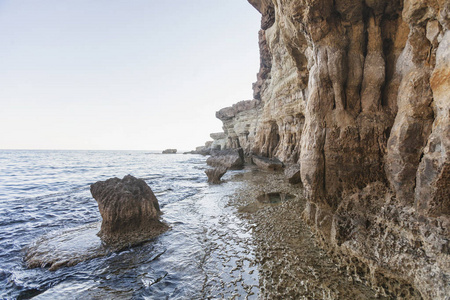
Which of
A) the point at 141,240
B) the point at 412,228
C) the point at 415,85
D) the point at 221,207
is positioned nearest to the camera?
the point at 412,228

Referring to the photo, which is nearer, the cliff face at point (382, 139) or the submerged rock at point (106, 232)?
the cliff face at point (382, 139)

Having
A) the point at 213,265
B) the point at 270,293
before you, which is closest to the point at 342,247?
the point at 270,293

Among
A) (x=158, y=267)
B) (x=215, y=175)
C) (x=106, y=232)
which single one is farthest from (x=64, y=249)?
(x=215, y=175)

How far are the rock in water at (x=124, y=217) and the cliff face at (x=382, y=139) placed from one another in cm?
444

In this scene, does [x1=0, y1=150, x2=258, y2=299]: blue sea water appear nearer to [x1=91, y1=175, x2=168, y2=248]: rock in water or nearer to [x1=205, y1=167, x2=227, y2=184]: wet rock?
[x1=91, y1=175, x2=168, y2=248]: rock in water

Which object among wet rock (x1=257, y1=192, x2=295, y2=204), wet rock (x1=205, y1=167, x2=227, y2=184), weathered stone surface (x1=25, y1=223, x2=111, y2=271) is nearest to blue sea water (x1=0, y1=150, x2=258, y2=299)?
weathered stone surface (x1=25, y1=223, x2=111, y2=271)

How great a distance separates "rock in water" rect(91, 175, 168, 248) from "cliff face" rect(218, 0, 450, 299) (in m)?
4.44

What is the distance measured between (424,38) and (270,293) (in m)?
4.23

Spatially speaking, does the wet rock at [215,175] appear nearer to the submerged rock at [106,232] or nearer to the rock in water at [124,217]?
the submerged rock at [106,232]

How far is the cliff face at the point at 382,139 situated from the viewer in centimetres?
224

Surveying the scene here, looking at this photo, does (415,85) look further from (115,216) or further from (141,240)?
(115,216)

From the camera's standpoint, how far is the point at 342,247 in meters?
3.35

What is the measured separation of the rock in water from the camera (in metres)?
5.04

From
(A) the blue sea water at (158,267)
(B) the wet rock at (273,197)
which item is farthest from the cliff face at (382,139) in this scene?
(B) the wet rock at (273,197)
